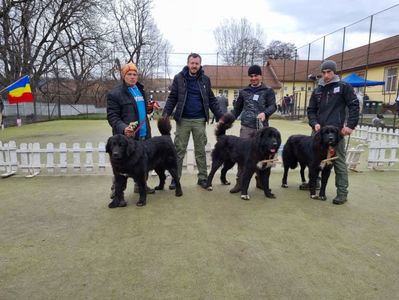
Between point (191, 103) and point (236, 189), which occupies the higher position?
point (191, 103)

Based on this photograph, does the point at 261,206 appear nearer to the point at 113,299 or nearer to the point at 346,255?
the point at 346,255

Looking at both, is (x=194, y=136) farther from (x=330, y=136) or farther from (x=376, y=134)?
(x=376, y=134)

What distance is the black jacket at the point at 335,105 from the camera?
4.43 m

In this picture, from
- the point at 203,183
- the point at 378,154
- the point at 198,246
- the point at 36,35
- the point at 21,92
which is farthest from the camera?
the point at 36,35

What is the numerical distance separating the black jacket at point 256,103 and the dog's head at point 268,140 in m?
0.57

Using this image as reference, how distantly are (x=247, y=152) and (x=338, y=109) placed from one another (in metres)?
1.47

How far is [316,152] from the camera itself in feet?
15.1

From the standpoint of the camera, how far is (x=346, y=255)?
3000 mm

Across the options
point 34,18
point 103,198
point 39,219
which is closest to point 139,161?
point 103,198

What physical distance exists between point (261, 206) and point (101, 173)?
346 cm

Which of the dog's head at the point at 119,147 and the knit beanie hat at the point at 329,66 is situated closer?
the dog's head at the point at 119,147

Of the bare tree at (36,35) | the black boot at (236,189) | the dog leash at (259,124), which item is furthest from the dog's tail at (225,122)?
the bare tree at (36,35)

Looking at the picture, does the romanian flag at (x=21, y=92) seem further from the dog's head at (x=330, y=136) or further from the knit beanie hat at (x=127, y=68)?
the dog's head at (x=330, y=136)

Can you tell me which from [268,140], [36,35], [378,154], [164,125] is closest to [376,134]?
[378,154]
